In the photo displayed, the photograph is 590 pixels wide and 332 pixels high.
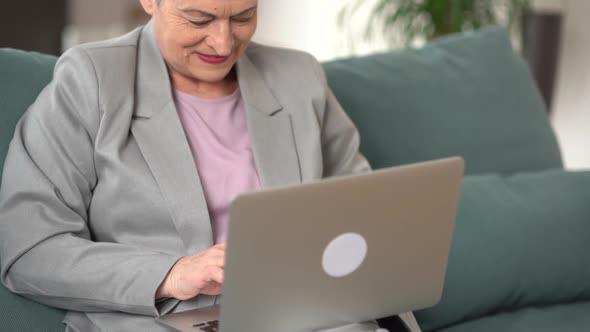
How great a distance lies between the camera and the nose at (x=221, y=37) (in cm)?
162

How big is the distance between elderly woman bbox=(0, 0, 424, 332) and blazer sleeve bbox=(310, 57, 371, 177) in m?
0.11

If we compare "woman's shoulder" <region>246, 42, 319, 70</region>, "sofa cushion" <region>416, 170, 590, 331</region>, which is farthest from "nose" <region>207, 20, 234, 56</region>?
"sofa cushion" <region>416, 170, 590, 331</region>

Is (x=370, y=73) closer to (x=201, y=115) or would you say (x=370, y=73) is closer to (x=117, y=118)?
(x=201, y=115)

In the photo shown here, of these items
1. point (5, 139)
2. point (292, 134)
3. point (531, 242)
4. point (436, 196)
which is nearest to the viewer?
point (436, 196)

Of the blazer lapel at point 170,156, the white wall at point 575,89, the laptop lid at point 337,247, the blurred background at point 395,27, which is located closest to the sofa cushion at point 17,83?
the blazer lapel at point 170,156

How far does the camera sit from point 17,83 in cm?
171

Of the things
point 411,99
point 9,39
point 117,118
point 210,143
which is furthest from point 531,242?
point 9,39

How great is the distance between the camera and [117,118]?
5.31ft

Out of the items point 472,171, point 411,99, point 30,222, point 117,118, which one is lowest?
point 472,171

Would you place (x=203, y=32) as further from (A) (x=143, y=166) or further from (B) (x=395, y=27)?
(B) (x=395, y=27)

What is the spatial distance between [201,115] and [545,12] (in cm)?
271

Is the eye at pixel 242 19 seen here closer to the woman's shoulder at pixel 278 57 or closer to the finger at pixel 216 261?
the woman's shoulder at pixel 278 57

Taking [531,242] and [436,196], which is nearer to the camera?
[436,196]

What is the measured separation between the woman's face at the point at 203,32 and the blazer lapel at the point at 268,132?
100mm
